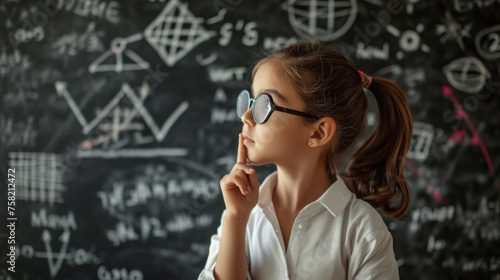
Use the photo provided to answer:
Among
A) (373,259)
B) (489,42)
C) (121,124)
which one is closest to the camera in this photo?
(373,259)

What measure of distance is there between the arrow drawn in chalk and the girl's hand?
1197 millimetres

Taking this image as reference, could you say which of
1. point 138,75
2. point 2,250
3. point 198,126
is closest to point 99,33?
point 138,75

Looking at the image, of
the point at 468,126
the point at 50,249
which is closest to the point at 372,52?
the point at 468,126

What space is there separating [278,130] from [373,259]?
0.38 meters

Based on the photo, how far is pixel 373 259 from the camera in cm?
88

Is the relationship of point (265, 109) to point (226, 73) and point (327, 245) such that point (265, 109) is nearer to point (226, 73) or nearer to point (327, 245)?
point (327, 245)

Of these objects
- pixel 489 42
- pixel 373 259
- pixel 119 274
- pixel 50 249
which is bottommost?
pixel 119 274

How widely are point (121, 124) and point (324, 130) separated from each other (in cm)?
113

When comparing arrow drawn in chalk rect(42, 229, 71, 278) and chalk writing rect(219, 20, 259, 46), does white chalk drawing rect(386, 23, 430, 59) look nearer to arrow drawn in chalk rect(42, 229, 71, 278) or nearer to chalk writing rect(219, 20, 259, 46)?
chalk writing rect(219, 20, 259, 46)

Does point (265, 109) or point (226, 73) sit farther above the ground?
point (226, 73)

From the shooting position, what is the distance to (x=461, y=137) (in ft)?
5.43

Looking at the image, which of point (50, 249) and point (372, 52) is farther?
point (50, 249)

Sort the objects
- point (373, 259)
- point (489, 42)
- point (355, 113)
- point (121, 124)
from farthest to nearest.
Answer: point (121, 124)
point (489, 42)
point (355, 113)
point (373, 259)

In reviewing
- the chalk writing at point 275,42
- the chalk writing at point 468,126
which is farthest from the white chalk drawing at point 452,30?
the chalk writing at point 275,42
